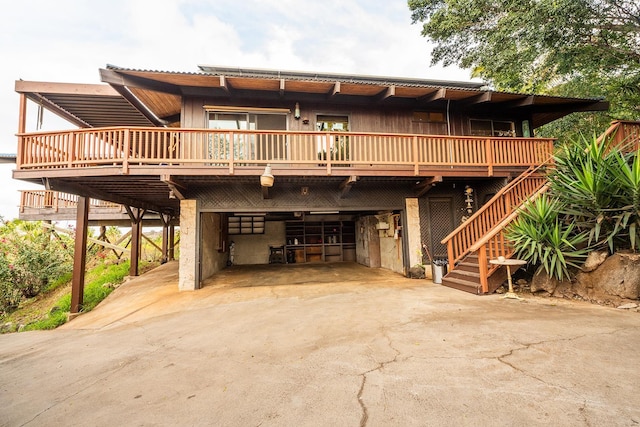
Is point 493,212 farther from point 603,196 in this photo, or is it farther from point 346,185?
point 346,185

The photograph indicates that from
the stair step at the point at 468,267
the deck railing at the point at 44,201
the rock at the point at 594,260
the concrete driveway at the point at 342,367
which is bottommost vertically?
the concrete driveway at the point at 342,367

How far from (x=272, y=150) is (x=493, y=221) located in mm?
6106

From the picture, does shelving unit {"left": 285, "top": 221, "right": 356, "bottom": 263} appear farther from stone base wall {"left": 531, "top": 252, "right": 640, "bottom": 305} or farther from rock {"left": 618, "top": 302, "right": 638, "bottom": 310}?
rock {"left": 618, "top": 302, "right": 638, "bottom": 310}

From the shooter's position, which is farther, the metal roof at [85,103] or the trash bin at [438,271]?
the trash bin at [438,271]

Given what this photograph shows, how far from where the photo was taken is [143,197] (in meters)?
9.24

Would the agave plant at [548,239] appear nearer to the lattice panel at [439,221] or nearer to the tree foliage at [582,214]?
the tree foliage at [582,214]

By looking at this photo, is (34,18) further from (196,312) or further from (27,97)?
(196,312)

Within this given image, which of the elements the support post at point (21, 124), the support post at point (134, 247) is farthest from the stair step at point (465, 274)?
the support post at point (134, 247)

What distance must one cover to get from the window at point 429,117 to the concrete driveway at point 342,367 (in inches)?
244

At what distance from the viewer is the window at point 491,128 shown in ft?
30.3

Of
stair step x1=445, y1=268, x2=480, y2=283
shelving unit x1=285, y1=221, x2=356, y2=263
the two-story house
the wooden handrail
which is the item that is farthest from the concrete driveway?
shelving unit x1=285, y1=221, x2=356, y2=263

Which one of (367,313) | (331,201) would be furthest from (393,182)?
(367,313)

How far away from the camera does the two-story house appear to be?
634cm

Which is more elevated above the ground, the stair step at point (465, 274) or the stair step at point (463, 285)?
the stair step at point (465, 274)
